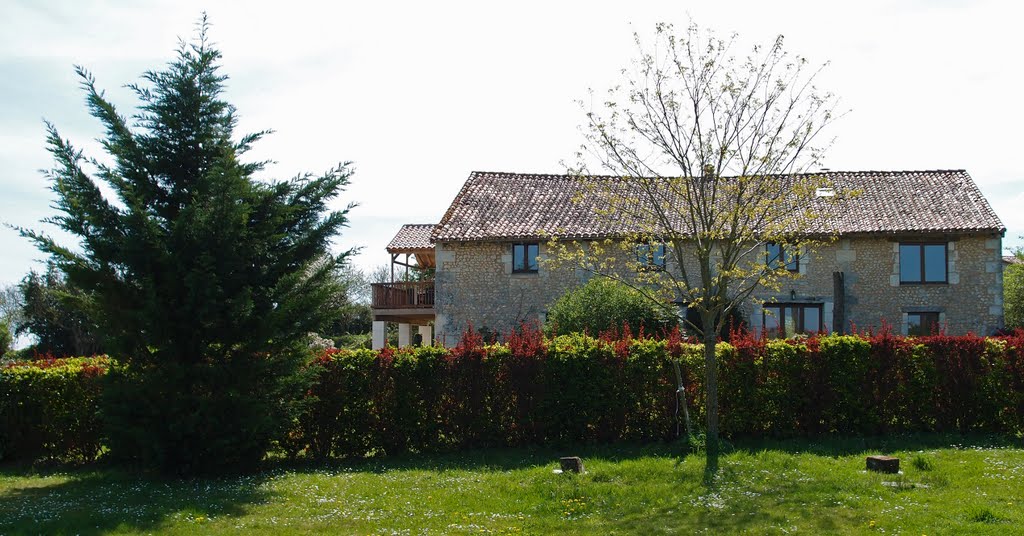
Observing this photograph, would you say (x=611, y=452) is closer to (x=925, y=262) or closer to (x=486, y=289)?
(x=486, y=289)

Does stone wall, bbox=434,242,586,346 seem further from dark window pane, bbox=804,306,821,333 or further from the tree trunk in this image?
the tree trunk

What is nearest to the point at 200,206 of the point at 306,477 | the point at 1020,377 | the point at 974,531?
the point at 306,477

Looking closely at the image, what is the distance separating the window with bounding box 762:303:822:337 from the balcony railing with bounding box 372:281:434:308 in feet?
35.7

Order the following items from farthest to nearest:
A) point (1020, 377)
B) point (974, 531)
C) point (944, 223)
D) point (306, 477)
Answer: point (944, 223), point (1020, 377), point (306, 477), point (974, 531)

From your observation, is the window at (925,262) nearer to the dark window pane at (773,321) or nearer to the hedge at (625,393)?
the dark window pane at (773,321)

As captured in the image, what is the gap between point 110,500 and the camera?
8898 millimetres

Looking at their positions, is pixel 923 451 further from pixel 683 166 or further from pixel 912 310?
pixel 912 310

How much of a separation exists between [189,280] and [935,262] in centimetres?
2067

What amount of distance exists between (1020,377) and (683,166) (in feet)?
19.1

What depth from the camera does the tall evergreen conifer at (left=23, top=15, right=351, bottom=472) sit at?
33.6ft

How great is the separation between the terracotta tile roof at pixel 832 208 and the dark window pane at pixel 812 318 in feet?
7.63

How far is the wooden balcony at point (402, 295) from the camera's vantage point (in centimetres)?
2777

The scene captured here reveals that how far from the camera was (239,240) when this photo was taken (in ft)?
35.2

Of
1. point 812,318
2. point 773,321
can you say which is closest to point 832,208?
point 812,318
